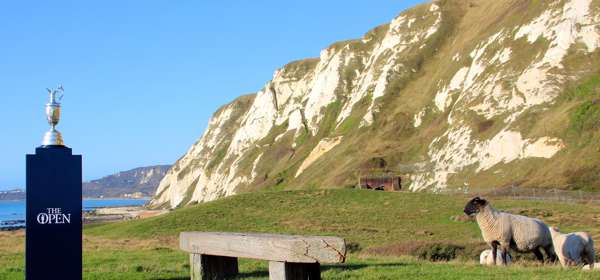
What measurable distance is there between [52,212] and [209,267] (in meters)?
3.61

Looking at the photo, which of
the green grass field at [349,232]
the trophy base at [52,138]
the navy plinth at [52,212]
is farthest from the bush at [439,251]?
the trophy base at [52,138]

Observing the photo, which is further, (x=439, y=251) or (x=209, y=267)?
(x=439, y=251)

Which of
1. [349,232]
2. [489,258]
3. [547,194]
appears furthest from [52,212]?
[547,194]

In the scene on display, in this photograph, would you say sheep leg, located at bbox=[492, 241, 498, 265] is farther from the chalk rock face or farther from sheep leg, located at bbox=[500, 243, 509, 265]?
the chalk rock face

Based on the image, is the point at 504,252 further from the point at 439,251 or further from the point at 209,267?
the point at 209,267

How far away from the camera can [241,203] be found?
52219 mm

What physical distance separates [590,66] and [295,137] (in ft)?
236

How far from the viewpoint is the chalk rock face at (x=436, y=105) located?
247ft

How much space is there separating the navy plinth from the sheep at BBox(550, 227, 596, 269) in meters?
11.9

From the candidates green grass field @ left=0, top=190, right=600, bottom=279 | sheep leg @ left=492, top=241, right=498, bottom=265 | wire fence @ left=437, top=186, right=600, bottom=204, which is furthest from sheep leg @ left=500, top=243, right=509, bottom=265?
wire fence @ left=437, top=186, right=600, bottom=204

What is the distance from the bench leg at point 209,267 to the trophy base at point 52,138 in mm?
3791

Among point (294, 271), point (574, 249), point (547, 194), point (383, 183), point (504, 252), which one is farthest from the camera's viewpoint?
point (383, 183)

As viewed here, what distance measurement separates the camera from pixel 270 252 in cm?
1318

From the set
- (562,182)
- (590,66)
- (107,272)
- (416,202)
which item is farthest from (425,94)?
(107,272)
